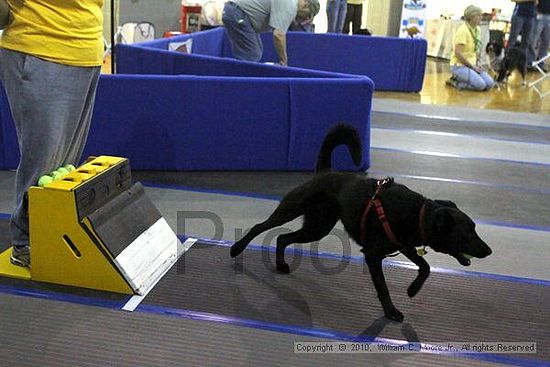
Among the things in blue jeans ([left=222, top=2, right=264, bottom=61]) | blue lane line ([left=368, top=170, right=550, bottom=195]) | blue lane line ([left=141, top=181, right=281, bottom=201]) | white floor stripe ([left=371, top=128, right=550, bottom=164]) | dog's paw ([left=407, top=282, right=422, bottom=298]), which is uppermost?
blue jeans ([left=222, top=2, right=264, bottom=61])

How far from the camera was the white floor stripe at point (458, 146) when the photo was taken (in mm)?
5398

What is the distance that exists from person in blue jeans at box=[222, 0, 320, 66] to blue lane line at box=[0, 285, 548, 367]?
12.0 feet

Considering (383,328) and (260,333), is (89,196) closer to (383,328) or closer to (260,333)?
(260,333)

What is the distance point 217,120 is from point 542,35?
757cm

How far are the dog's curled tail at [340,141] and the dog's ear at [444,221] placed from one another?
2.13ft

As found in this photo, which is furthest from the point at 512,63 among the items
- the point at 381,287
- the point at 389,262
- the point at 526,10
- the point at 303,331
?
the point at 303,331

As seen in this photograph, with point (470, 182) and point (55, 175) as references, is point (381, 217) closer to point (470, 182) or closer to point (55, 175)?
point (55, 175)

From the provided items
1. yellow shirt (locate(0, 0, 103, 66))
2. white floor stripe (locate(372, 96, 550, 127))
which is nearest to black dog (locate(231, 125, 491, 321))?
yellow shirt (locate(0, 0, 103, 66))

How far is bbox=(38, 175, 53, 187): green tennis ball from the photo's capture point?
2613mm

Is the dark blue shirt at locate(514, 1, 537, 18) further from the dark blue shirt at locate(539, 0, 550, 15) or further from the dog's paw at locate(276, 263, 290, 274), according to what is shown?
the dog's paw at locate(276, 263, 290, 274)

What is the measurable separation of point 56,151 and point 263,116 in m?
1.96

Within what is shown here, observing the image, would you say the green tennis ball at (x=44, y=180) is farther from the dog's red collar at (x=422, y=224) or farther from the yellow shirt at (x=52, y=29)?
the dog's red collar at (x=422, y=224)

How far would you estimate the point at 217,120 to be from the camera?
4.38 metres

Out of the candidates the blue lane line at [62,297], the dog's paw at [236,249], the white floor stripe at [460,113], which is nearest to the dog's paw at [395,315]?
the dog's paw at [236,249]
